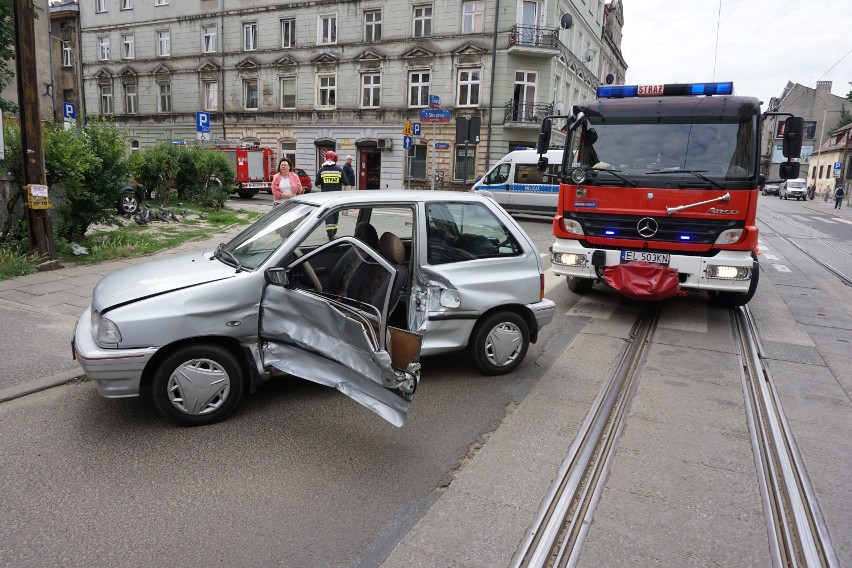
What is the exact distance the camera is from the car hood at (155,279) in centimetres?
397

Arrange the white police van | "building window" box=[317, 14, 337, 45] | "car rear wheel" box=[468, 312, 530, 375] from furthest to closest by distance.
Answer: "building window" box=[317, 14, 337, 45], the white police van, "car rear wheel" box=[468, 312, 530, 375]

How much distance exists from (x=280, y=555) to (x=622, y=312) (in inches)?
245

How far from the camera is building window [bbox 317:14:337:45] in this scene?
33.6 m

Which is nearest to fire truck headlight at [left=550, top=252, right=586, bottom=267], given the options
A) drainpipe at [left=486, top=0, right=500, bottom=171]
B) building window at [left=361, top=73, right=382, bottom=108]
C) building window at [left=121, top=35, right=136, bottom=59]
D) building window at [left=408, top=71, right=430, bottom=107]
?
drainpipe at [left=486, top=0, right=500, bottom=171]

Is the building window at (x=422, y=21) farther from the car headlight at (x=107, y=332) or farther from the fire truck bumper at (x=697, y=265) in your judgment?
the car headlight at (x=107, y=332)

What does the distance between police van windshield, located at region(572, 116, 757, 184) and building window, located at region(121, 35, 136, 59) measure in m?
41.3

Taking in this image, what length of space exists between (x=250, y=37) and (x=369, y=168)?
10953 mm

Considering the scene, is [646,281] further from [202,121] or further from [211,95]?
[211,95]

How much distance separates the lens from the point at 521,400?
482cm

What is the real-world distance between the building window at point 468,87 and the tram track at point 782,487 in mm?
27323

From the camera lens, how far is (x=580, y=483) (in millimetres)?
3574

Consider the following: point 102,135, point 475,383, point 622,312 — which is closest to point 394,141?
point 102,135

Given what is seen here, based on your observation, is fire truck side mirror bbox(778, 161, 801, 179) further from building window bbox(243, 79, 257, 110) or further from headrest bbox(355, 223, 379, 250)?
building window bbox(243, 79, 257, 110)

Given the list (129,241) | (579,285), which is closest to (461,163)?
(129,241)
